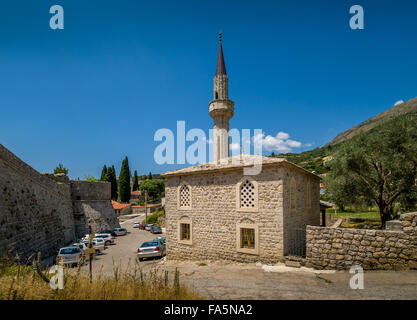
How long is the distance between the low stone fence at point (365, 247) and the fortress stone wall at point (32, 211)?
9.85 metres

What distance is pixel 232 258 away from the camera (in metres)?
11.4

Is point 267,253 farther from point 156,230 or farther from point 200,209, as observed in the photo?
point 156,230

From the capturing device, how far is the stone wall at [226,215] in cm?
1044

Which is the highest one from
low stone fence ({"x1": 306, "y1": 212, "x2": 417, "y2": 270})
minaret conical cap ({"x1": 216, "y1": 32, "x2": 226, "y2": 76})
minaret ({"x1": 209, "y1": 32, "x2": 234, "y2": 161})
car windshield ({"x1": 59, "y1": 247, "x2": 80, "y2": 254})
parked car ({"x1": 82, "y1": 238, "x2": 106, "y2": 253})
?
minaret conical cap ({"x1": 216, "y1": 32, "x2": 226, "y2": 76})

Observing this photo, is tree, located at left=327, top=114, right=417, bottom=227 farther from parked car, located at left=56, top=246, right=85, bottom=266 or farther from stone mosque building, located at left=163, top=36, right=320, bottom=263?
parked car, located at left=56, top=246, right=85, bottom=266

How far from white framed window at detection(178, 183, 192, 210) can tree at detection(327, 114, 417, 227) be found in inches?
423

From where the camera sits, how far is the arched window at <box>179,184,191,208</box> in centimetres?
1343

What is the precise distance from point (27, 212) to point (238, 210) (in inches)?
533

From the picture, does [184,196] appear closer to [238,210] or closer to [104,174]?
[238,210]

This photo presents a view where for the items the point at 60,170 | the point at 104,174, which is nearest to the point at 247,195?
the point at 60,170

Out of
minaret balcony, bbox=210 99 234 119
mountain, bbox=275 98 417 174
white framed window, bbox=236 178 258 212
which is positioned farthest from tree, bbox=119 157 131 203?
white framed window, bbox=236 178 258 212

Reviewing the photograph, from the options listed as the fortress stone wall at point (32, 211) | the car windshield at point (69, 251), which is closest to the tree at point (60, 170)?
the fortress stone wall at point (32, 211)
